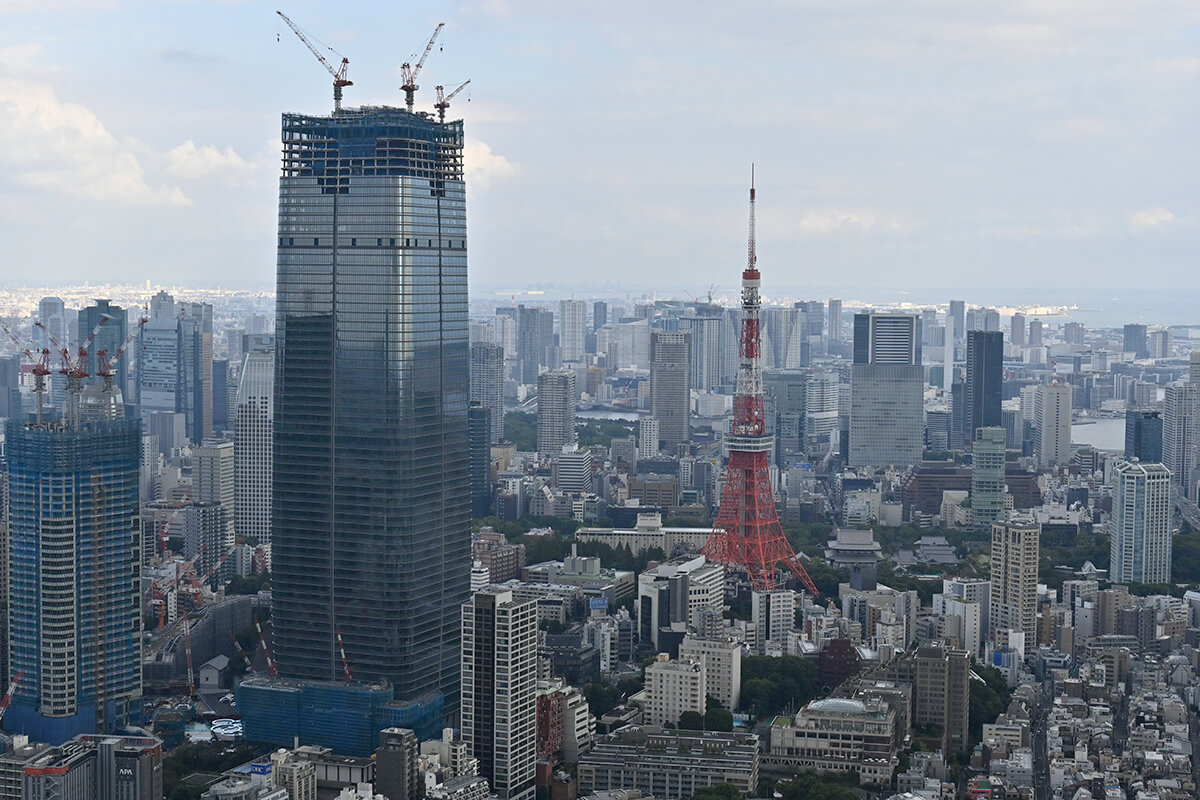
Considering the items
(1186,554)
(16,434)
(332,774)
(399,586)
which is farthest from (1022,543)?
(16,434)

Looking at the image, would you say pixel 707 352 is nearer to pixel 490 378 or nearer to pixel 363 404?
pixel 490 378

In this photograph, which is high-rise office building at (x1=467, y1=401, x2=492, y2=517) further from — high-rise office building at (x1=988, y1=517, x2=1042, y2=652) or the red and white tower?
high-rise office building at (x1=988, y1=517, x2=1042, y2=652)

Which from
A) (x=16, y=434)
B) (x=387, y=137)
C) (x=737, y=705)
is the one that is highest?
(x=387, y=137)

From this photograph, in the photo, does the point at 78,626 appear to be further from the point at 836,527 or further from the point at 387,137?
the point at 836,527

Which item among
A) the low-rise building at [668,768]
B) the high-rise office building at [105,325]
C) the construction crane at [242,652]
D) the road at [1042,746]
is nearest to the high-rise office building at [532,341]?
the high-rise office building at [105,325]

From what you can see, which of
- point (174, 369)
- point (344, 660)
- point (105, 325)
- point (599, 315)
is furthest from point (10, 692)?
point (599, 315)

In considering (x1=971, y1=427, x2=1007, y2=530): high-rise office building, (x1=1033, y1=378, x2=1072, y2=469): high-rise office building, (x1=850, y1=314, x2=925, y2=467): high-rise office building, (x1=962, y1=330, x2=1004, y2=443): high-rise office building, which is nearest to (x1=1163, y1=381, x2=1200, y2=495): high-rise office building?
(x1=1033, y1=378, x2=1072, y2=469): high-rise office building
